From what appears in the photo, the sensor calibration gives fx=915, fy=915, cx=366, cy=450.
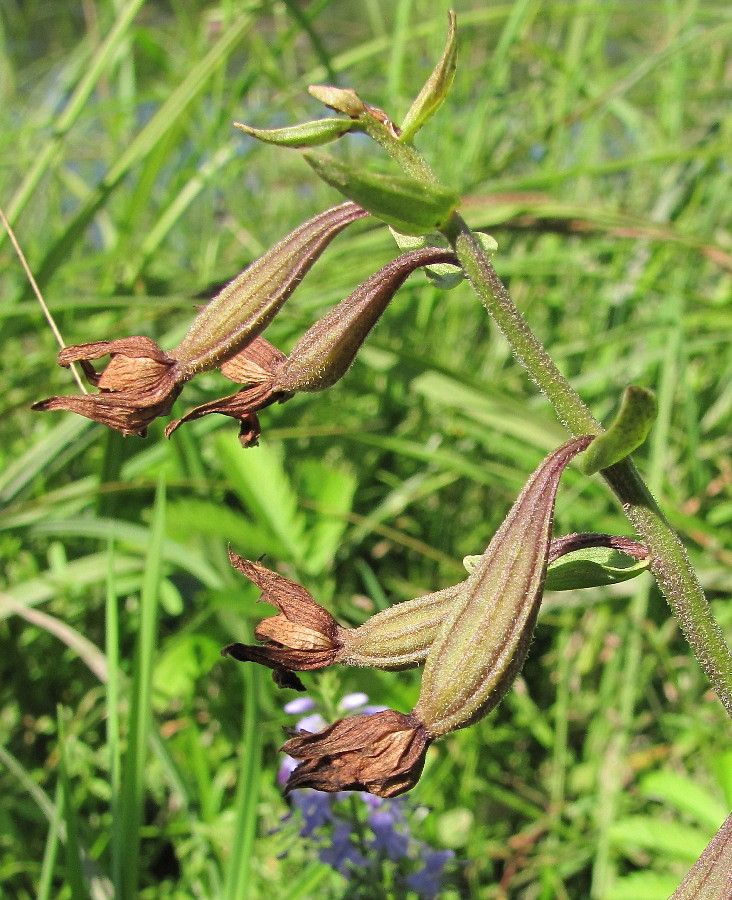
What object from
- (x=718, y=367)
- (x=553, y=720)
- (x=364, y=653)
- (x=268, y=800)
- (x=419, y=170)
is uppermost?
(x=419, y=170)

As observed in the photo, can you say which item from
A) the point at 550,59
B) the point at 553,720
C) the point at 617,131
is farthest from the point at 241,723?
the point at 617,131

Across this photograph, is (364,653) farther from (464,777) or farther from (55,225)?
(55,225)

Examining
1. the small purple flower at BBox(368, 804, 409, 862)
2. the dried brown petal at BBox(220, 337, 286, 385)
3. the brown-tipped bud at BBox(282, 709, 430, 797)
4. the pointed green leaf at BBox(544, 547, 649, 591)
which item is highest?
the dried brown petal at BBox(220, 337, 286, 385)

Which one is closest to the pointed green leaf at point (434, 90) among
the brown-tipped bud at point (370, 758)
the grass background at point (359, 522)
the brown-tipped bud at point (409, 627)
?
the brown-tipped bud at point (409, 627)

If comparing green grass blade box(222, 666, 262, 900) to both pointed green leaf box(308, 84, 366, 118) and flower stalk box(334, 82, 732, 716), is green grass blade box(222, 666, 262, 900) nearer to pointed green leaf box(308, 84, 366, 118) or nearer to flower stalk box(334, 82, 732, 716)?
flower stalk box(334, 82, 732, 716)

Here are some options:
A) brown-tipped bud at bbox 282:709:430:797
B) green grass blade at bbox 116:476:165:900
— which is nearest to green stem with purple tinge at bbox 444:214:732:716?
brown-tipped bud at bbox 282:709:430:797

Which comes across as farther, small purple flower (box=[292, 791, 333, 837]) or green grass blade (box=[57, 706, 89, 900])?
small purple flower (box=[292, 791, 333, 837])
